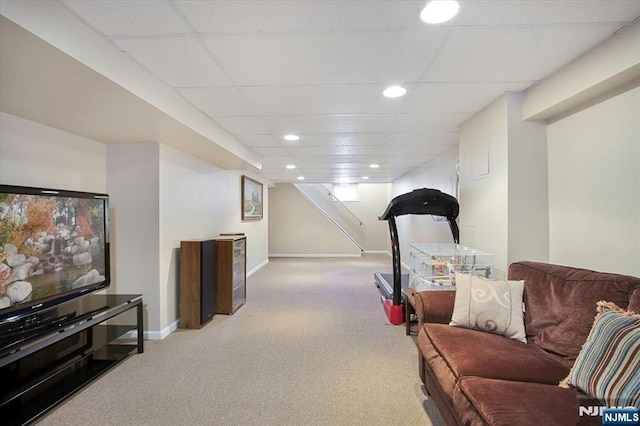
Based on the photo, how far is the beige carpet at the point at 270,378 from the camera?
2.06 m

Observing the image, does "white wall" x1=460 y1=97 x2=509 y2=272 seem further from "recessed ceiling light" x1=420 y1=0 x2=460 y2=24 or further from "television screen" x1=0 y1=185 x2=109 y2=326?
"television screen" x1=0 y1=185 x2=109 y2=326

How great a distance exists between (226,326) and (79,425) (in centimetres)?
183

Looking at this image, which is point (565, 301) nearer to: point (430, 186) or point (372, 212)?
point (430, 186)

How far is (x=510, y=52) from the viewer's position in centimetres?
198

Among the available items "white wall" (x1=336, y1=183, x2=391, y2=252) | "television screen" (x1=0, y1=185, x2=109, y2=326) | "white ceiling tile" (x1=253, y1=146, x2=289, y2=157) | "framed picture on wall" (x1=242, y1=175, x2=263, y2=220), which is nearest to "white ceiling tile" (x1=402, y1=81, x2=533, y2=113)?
"white ceiling tile" (x1=253, y1=146, x2=289, y2=157)

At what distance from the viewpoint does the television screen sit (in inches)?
80.0

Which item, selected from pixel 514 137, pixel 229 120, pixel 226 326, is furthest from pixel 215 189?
pixel 514 137

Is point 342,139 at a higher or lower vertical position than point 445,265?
higher

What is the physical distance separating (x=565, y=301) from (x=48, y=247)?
3.72 metres

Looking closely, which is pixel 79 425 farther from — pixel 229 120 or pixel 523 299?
pixel 523 299

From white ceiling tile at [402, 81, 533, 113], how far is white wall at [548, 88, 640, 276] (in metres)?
0.56

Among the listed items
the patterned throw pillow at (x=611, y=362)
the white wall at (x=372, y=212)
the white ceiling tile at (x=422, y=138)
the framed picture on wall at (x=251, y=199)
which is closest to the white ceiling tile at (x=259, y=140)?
the white ceiling tile at (x=422, y=138)

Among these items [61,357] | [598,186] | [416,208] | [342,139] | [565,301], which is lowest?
[61,357]

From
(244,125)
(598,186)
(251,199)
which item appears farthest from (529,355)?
(251,199)
